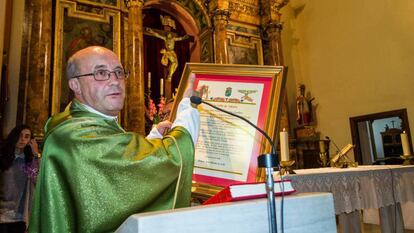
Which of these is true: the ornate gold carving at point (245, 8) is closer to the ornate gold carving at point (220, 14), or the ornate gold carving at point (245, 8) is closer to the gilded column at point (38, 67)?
the ornate gold carving at point (220, 14)

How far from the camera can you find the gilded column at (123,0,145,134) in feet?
20.0

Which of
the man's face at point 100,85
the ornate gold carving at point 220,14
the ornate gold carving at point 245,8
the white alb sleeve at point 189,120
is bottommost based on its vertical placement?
the white alb sleeve at point 189,120

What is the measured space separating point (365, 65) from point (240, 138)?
7069mm

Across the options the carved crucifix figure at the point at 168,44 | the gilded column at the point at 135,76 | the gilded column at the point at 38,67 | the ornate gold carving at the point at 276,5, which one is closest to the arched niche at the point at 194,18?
the carved crucifix figure at the point at 168,44

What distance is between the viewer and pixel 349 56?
8422 millimetres

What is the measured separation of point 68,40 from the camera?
5980 millimetres

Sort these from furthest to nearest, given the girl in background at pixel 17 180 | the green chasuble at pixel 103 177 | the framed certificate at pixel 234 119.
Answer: the girl in background at pixel 17 180
the framed certificate at pixel 234 119
the green chasuble at pixel 103 177

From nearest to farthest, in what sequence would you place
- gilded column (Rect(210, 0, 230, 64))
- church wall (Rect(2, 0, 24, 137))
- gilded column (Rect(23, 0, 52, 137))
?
gilded column (Rect(23, 0, 52, 137))
church wall (Rect(2, 0, 24, 137))
gilded column (Rect(210, 0, 230, 64))

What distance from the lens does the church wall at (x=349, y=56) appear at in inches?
292

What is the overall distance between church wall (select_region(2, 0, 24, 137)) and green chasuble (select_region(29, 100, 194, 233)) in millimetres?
4359

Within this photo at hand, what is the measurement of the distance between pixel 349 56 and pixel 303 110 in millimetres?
1788

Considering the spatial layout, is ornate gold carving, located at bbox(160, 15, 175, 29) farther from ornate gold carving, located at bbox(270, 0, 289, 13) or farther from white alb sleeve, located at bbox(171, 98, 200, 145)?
white alb sleeve, located at bbox(171, 98, 200, 145)

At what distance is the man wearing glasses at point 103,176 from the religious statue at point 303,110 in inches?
286

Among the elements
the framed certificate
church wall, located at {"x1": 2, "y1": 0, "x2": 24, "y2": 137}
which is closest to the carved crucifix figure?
church wall, located at {"x1": 2, "y1": 0, "x2": 24, "y2": 137}
